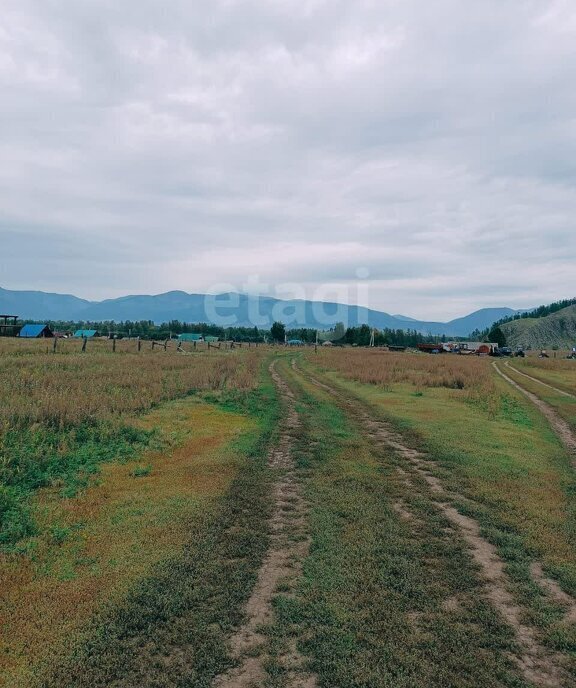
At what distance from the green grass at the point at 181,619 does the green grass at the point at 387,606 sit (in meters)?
0.62

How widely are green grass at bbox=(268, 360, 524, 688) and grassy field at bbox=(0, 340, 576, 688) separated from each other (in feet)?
0.07

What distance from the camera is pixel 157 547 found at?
6.57 meters

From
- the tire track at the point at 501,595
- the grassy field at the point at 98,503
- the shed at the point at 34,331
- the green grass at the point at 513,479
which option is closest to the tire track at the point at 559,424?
the green grass at the point at 513,479

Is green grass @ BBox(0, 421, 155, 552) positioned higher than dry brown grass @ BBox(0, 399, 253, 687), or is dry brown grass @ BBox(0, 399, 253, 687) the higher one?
green grass @ BBox(0, 421, 155, 552)

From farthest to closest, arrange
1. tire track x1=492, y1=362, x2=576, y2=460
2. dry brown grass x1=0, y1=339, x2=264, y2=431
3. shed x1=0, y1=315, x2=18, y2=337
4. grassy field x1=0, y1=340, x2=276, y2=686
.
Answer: shed x1=0, y1=315, x2=18, y2=337, dry brown grass x1=0, y1=339, x2=264, y2=431, tire track x1=492, y1=362, x2=576, y2=460, grassy field x1=0, y1=340, x2=276, y2=686

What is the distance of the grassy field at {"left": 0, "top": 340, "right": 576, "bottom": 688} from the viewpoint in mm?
4328

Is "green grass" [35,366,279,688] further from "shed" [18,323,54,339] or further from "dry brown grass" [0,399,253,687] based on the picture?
"shed" [18,323,54,339]

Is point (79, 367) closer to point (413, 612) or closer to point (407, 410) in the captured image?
point (407, 410)

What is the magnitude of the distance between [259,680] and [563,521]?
614 centimetres

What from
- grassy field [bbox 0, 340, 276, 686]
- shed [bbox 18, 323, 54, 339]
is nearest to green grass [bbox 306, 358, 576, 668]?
grassy field [bbox 0, 340, 276, 686]

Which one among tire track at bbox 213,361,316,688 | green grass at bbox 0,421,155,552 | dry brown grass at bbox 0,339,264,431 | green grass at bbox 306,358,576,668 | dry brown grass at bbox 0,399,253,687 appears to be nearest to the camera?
tire track at bbox 213,361,316,688

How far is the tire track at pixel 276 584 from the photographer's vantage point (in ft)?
13.5

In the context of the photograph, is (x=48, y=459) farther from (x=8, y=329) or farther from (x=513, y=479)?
(x=8, y=329)

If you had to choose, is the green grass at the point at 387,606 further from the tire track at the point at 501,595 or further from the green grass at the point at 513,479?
the green grass at the point at 513,479
